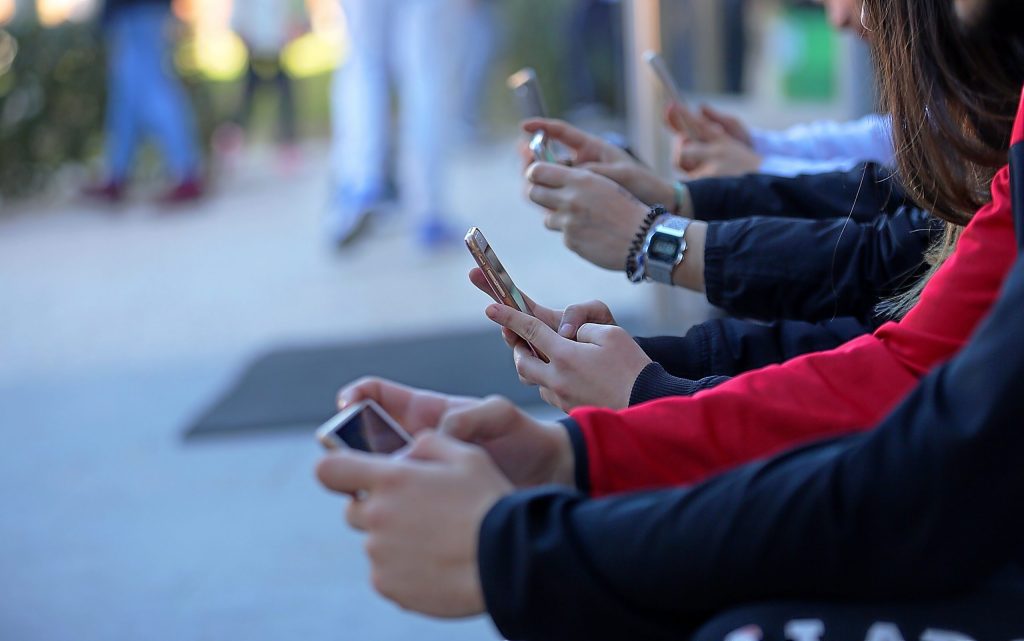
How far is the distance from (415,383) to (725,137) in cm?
171

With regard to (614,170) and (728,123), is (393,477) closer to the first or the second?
(614,170)

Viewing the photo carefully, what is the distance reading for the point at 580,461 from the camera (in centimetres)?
104

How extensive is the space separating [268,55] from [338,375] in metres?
5.24

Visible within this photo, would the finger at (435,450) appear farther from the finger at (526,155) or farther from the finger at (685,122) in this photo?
the finger at (685,122)

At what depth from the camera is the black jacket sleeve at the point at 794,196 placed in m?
1.77

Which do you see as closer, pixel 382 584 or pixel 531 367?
pixel 382 584

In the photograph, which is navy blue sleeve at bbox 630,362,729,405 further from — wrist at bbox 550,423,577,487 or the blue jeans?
the blue jeans

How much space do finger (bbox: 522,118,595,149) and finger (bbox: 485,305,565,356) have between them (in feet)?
1.94

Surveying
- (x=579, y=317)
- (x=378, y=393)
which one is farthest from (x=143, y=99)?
(x=378, y=393)

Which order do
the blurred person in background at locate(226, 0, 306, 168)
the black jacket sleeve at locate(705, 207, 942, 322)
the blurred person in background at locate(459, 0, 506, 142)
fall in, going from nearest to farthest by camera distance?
1. the black jacket sleeve at locate(705, 207, 942, 322)
2. the blurred person in background at locate(226, 0, 306, 168)
3. the blurred person in background at locate(459, 0, 506, 142)

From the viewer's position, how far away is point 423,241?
211 inches

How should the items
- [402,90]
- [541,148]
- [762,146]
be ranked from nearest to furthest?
[541,148]
[762,146]
[402,90]

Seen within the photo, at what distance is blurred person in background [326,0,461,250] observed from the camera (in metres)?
5.09

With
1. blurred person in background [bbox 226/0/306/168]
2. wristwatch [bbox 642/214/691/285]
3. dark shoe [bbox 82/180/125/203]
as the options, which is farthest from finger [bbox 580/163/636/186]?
blurred person in background [bbox 226/0/306/168]
